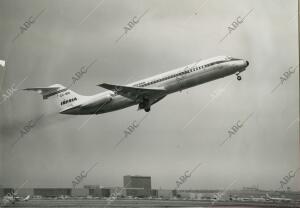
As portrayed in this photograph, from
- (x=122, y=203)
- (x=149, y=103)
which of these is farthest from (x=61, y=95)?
(x=122, y=203)

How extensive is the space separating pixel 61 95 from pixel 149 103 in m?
1.91

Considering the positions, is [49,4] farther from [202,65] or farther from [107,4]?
[202,65]

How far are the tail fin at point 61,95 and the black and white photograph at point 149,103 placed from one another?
29 millimetres

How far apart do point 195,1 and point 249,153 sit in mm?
3465

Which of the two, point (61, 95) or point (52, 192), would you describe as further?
point (61, 95)

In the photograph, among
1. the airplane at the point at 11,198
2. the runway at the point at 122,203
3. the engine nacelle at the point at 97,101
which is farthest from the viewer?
the engine nacelle at the point at 97,101

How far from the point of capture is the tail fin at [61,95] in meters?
10.6

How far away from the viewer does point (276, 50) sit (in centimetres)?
1126

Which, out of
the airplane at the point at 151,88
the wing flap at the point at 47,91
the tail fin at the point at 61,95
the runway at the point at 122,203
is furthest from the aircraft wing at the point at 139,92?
the runway at the point at 122,203

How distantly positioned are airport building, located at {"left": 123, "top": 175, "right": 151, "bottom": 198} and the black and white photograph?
21mm

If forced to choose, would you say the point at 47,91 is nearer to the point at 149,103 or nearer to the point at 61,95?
the point at 61,95

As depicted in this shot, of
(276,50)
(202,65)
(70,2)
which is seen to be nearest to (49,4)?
(70,2)

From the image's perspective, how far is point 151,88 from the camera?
37.1 feet

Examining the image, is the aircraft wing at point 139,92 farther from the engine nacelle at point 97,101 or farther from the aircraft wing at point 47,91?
the aircraft wing at point 47,91
